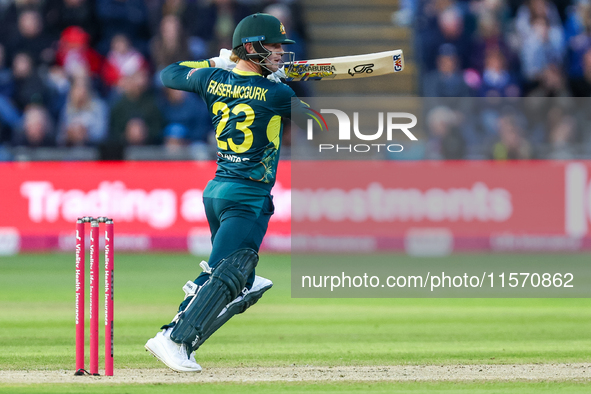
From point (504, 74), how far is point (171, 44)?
211 inches

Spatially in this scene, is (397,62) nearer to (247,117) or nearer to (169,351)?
(247,117)

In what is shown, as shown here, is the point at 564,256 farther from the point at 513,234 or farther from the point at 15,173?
the point at 15,173

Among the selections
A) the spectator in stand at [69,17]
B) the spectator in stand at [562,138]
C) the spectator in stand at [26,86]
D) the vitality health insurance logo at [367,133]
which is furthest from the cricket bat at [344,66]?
the spectator in stand at [69,17]

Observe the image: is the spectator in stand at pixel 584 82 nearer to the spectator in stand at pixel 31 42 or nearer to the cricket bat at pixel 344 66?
the spectator in stand at pixel 31 42

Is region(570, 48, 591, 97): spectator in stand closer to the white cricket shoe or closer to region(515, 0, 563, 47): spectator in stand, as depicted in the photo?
region(515, 0, 563, 47): spectator in stand

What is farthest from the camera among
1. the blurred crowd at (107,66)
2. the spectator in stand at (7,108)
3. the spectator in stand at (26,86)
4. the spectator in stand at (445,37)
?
the spectator in stand at (445,37)

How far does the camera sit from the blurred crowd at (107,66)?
14266 mm

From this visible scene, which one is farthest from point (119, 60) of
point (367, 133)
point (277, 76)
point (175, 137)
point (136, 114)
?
point (277, 76)

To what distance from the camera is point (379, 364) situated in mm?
6664

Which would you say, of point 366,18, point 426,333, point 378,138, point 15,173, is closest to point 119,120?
point 15,173

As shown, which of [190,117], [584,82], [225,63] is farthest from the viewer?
[584,82]

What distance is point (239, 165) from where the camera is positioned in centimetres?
624

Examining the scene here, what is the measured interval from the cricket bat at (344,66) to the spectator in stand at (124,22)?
9.57 m

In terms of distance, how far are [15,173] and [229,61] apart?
25.0 ft
